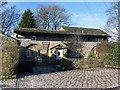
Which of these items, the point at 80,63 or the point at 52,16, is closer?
the point at 80,63

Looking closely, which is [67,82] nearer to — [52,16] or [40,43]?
[40,43]

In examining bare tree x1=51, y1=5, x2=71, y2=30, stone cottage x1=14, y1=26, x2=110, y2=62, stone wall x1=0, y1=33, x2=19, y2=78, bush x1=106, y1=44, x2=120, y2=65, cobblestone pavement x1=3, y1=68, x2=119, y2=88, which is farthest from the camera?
bare tree x1=51, y1=5, x2=71, y2=30

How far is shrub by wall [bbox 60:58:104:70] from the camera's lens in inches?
614

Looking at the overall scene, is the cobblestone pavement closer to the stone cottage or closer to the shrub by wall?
the shrub by wall

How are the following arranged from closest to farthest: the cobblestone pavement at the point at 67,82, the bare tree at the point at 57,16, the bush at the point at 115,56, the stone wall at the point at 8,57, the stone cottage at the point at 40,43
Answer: the cobblestone pavement at the point at 67,82 < the stone wall at the point at 8,57 < the bush at the point at 115,56 < the stone cottage at the point at 40,43 < the bare tree at the point at 57,16

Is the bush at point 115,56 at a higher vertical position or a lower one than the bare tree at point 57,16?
lower

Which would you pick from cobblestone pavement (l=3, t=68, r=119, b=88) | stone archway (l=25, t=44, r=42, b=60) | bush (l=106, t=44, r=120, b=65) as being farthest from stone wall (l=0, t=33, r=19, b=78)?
stone archway (l=25, t=44, r=42, b=60)

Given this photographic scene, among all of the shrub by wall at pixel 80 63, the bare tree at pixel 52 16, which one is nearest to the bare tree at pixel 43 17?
the bare tree at pixel 52 16

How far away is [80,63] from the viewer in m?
16.1

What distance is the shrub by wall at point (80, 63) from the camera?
614 inches

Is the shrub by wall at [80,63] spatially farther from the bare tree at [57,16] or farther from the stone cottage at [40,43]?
the bare tree at [57,16]

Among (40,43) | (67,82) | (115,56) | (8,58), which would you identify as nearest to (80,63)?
(115,56)

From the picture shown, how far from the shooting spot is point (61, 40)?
2519 cm

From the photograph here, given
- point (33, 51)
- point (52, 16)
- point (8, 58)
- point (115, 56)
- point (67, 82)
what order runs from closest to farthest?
1. point (67, 82)
2. point (8, 58)
3. point (115, 56)
4. point (33, 51)
5. point (52, 16)
